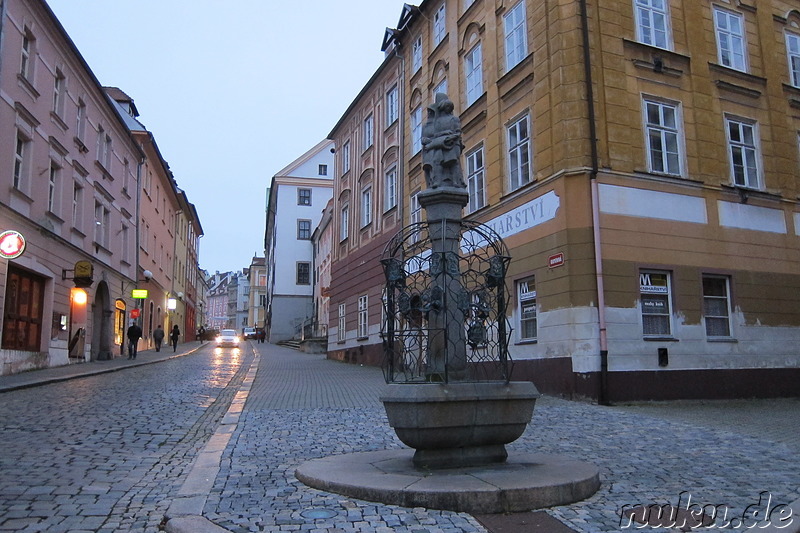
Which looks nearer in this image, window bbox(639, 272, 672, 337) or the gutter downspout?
the gutter downspout

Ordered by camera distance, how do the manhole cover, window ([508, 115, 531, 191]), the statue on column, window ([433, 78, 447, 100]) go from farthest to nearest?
window ([433, 78, 447, 100]) < window ([508, 115, 531, 191]) < the statue on column < the manhole cover

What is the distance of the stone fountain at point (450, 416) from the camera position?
17.5 feet

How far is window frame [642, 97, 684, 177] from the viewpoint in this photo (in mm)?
14742

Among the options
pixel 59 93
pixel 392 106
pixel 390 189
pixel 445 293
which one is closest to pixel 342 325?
pixel 390 189

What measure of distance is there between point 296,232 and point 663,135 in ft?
161

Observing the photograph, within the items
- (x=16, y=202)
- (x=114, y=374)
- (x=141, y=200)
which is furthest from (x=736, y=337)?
(x=141, y=200)

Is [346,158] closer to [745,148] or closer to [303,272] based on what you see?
[745,148]

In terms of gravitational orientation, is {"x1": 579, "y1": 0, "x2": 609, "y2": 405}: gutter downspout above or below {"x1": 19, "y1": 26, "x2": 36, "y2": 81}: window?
below

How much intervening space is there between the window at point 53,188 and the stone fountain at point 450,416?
17.8 meters

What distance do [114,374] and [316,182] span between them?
43.6 m

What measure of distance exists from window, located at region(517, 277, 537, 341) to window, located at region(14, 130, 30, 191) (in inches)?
548

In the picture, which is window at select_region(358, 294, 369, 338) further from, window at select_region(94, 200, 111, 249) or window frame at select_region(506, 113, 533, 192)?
window frame at select_region(506, 113, 533, 192)

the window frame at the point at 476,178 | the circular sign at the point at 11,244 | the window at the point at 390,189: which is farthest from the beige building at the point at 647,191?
the circular sign at the point at 11,244

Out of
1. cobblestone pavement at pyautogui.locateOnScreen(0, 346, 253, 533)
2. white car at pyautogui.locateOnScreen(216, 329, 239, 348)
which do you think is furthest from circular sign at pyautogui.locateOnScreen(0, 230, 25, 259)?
white car at pyautogui.locateOnScreen(216, 329, 239, 348)
